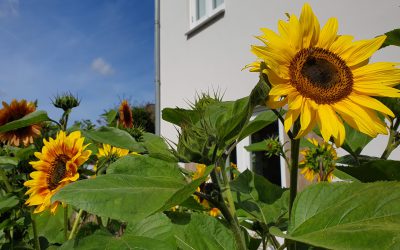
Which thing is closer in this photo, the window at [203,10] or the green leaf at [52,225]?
the green leaf at [52,225]

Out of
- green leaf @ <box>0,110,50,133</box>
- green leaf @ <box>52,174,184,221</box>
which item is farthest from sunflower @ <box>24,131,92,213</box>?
green leaf @ <box>52,174,184,221</box>

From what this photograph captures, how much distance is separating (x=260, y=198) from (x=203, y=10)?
4.34 meters

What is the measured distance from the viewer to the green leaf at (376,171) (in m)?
0.51

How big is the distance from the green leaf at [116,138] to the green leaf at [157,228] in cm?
10

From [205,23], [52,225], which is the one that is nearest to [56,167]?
[52,225]

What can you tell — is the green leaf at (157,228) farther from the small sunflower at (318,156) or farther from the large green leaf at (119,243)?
the small sunflower at (318,156)

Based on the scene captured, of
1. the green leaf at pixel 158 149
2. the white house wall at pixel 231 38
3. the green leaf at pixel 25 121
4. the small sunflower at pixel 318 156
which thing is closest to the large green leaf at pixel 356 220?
the green leaf at pixel 158 149

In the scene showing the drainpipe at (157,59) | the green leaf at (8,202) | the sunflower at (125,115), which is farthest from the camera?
the drainpipe at (157,59)

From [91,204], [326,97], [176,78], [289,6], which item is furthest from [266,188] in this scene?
[176,78]

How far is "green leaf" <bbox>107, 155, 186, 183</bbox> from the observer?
0.48 metres

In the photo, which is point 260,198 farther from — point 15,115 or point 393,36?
point 15,115

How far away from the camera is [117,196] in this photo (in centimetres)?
37

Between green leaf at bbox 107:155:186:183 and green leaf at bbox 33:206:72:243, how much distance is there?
462mm

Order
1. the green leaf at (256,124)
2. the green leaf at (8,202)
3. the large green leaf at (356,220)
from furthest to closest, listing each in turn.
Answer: the green leaf at (8,202)
the green leaf at (256,124)
the large green leaf at (356,220)
